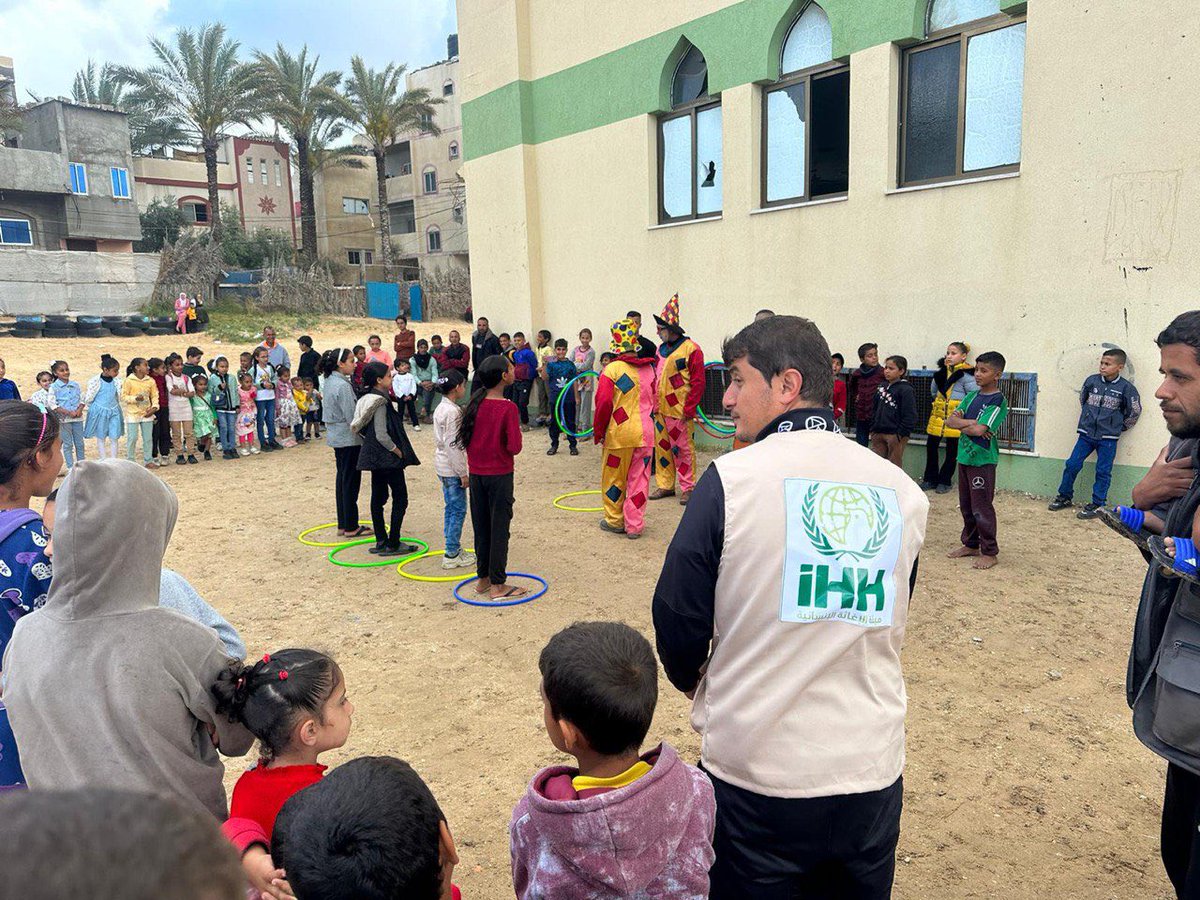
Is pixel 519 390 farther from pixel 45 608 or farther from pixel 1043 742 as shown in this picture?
pixel 45 608

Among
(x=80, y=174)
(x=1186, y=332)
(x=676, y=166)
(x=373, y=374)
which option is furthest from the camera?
(x=80, y=174)

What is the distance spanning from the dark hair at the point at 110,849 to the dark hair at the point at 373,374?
669cm

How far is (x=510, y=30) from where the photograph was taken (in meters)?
14.0

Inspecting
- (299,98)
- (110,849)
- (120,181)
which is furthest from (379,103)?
(110,849)

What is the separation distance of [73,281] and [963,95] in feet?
92.3

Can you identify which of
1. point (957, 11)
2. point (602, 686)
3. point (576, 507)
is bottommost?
point (576, 507)

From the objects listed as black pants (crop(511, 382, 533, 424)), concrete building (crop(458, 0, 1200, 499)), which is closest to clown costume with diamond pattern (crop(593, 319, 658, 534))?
concrete building (crop(458, 0, 1200, 499))

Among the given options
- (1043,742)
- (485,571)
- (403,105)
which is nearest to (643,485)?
(485,571)

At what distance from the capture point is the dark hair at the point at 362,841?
1448 millimetres

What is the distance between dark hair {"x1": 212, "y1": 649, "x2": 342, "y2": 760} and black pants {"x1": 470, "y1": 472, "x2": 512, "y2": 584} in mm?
4097

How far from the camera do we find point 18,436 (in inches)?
105

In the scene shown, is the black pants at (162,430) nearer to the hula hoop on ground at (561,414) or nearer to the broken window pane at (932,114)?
the hula hoop on ground at (561,414)

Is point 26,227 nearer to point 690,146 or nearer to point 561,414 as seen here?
point 561,414

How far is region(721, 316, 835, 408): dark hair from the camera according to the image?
2.15 metres
